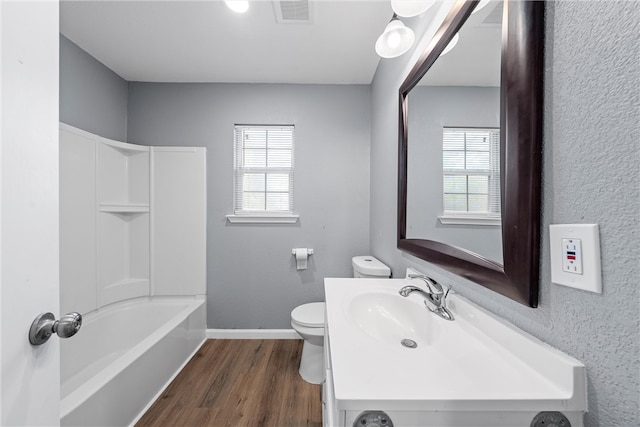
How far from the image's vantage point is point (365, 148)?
2299 millimetres

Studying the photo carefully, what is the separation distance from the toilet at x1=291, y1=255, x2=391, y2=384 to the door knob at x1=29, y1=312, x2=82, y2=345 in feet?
4.29

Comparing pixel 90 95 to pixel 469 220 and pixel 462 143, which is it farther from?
pixel 469 220

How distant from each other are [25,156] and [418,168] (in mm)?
1301

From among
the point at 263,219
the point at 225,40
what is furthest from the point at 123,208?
the point at 225,40

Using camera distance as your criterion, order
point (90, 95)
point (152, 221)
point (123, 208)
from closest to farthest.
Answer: point (90, 95) → point (123, 208) → point (152, 221)

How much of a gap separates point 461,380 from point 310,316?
1.33m

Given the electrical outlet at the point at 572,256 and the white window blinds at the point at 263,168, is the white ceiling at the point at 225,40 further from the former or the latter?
the electrical outlet at the point at 572,256

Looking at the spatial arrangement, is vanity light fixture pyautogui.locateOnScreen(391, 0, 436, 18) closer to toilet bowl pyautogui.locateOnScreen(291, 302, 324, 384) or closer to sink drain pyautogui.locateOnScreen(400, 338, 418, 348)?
sink drain pyautogui.locateOnScreen(400, 338, 418, 348)

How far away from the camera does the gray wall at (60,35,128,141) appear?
1.76 meters

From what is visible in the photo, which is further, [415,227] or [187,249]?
[187,249]

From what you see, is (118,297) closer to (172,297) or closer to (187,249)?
(172,297)

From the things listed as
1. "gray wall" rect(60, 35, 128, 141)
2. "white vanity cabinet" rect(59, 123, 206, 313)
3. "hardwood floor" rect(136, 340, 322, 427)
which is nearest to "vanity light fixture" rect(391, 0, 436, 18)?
"white vanity cabinet" rect(59, 123, 206, 313)

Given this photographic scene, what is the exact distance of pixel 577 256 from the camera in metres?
0.47

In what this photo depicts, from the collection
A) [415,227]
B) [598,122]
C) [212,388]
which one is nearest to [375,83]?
[415,227]
